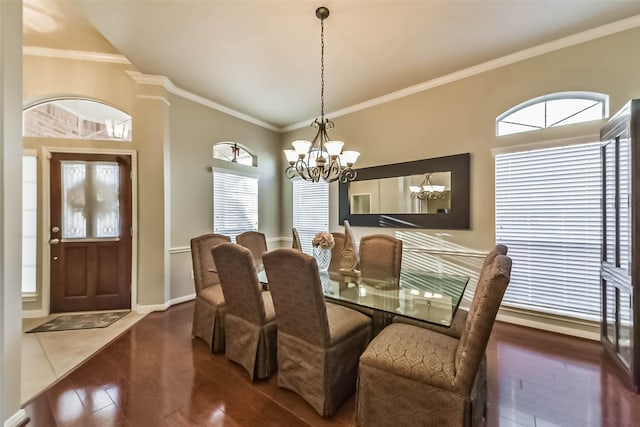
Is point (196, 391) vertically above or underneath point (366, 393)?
underneath

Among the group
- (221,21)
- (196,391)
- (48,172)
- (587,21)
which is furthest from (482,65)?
(48,172)

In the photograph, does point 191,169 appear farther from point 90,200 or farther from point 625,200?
point 625,200

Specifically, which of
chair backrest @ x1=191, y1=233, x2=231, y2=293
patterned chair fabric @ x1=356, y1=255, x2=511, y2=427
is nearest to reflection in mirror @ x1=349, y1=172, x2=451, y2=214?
patterned chair fabric @ x1=356, y1=255, x2=511, y2=427

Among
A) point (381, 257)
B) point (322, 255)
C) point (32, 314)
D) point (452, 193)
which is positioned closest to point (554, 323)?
point (452, 193)

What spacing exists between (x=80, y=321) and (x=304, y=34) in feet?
13.7

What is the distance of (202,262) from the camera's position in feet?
9.18

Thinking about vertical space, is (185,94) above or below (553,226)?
above

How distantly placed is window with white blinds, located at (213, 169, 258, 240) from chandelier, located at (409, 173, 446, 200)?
2860mm

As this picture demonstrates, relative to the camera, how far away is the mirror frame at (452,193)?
10.8 ft

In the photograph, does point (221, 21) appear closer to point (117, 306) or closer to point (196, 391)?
point (196, 391)

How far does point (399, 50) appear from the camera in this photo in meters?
2.87

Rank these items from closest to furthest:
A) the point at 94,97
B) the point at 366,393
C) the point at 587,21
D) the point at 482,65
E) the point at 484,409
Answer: the point at 366,393 → the point at 484,409 → the point at 587,21 → the point at 482,65 → the point at 94,97

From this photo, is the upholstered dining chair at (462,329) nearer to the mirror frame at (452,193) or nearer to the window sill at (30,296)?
the mirror frame at (452,193)

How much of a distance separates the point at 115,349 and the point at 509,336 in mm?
4033
